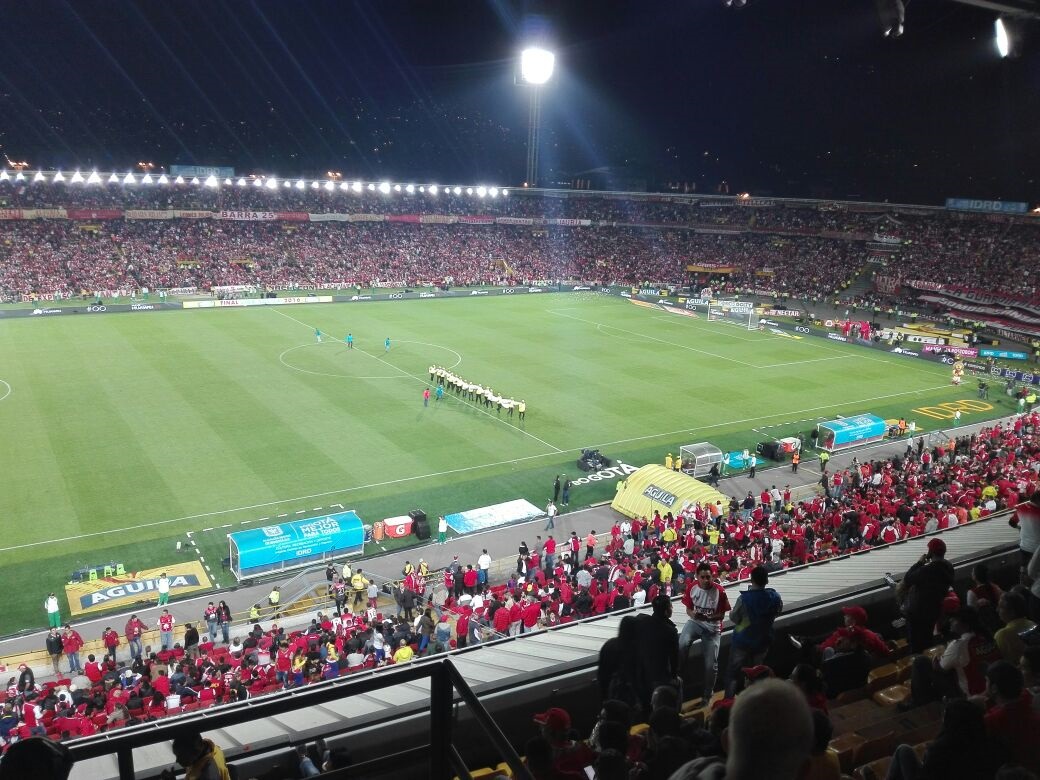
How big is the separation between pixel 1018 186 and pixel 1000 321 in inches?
720

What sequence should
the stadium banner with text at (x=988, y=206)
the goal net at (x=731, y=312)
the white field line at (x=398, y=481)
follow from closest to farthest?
the white field line at (x=398, y=481) < the goal net at (x=731, y=312) < the stadium banner with text at (x=988, y=206)

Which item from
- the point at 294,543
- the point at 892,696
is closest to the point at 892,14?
the point at 892,696

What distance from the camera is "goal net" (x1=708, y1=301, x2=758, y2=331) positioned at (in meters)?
64.2

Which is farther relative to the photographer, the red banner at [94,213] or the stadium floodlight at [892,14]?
the red banner at [94,213]

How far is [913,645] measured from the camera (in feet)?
25.6

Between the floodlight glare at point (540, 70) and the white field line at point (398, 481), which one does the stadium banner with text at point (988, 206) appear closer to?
the white field line at point (398, 481)

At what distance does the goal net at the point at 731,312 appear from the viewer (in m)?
64.2

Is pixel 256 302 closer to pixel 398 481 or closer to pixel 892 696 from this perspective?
pixel 398 481

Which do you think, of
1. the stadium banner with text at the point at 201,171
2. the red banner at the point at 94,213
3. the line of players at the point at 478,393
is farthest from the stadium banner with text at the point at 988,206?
the red banner at the point at 94,213

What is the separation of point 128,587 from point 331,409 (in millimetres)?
15460

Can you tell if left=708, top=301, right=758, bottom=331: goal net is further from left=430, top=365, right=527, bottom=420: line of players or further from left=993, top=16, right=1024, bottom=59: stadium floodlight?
left=993, top=16, right=1024, bottom=59: stadium floodlight

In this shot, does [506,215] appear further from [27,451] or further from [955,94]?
→ [27,451]

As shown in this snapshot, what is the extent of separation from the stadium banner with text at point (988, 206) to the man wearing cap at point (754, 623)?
77.9m

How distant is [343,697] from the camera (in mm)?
2875
